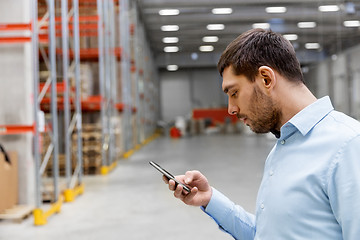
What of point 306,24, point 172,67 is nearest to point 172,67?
point 172,67

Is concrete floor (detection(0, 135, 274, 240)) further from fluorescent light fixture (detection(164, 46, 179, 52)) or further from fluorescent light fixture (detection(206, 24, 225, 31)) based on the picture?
fluorescent light fixture (detection(164, 46, 179, 52))

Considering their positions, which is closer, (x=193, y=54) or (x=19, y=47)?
(x=19, y=47)

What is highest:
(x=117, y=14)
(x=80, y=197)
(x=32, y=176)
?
(x=117, y=14)

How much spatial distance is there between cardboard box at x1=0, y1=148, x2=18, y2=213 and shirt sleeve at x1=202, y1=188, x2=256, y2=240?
4.66 metres

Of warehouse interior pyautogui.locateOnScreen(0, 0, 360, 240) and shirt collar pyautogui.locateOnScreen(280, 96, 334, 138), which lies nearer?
shirt collar pyautogui.locateOnScreen(280, 96, 334, 138)

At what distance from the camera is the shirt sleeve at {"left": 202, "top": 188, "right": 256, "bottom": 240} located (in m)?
1.61

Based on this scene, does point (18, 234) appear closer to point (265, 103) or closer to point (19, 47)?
point (19, 47)

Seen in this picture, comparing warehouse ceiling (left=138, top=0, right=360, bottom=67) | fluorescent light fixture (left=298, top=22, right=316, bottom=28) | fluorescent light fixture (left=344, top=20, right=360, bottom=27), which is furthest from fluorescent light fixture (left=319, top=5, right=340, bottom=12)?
fluorescent light fixture (left=298, top=22, right=316, bottom=28)

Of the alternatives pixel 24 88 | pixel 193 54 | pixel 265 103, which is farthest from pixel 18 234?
pixel 193 54

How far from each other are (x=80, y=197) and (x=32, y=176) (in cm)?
109

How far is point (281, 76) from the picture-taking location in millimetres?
1255

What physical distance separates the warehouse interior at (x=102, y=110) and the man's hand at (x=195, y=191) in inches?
21.1

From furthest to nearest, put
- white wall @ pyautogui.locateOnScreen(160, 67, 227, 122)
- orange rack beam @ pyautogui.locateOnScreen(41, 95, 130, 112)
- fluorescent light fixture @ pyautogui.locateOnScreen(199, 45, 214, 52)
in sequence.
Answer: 1. white wall @ pyautogui.locateOnScreen(160, 67, 227, 122)
2. fluorescent light fixture @ pyautogui.locateOnScreen(199, 45, 214, 52)
3. orange rack beam @ pyautogui.locateOnScreen(41, 95, 130, 112)

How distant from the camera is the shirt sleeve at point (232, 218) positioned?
5.28 ft
